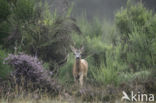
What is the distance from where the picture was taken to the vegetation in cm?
798

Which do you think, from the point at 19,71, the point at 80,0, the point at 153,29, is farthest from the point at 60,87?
the point at 80,0

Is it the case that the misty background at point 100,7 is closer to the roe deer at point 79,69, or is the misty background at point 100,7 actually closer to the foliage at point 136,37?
the foliage at point 136,37

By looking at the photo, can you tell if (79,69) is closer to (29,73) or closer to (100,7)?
(29,73)

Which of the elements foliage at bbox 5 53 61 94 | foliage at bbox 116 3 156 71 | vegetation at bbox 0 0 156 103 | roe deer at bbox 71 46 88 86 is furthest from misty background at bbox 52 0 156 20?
foliage at bbox 5 53 61 94

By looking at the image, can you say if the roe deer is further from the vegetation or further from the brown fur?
the vegetation

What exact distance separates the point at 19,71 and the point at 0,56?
3.15ft

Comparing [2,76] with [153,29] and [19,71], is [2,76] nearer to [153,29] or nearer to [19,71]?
[19,71]

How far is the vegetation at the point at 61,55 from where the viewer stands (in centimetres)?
798

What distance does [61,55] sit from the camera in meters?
10.6

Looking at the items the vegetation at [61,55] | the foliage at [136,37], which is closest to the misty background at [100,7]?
the foliage at [136,37]

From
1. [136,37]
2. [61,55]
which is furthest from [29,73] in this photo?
[136,37]

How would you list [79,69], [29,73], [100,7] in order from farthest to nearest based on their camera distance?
[100,7]
[79,69]
[29,73]

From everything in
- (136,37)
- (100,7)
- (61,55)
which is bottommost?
(61,55)

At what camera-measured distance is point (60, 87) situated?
27.0 feet
